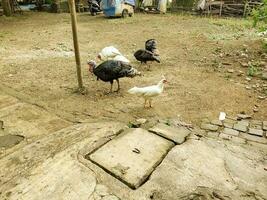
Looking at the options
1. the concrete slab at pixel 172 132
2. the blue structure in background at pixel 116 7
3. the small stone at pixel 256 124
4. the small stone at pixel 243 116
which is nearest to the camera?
the concrete slab at pixel 172 132

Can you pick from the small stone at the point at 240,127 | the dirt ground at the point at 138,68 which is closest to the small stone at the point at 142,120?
the dirt ground at the point at 138,68

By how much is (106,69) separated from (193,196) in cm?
334

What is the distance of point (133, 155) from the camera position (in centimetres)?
377

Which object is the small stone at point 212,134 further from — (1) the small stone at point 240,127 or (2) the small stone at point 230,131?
(1) the small stone at point 240,127

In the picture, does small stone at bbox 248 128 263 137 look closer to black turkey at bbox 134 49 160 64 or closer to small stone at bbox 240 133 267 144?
small stone at bbox 240 133 267 144

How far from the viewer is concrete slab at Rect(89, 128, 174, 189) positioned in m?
3.42

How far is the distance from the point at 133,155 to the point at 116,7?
40.3 feet

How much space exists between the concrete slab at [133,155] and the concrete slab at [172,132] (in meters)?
0.11

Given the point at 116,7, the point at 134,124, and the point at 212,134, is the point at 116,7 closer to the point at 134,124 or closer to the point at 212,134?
the point at 134,124

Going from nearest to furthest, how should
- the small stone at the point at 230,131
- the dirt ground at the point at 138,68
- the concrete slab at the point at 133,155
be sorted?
the concrete slab at the point at 133,155
the small stone at the point at 230,131
the dirt ground at the point at 138,68

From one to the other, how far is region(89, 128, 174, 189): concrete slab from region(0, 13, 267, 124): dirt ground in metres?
0.87

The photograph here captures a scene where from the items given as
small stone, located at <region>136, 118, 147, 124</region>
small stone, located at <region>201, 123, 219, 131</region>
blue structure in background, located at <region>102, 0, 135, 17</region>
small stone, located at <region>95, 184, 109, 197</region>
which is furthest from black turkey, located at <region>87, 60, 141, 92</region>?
blue structure in background, located at <region>102, 0, 135, 17</region>

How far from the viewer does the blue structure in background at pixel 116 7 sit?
48.1 feet

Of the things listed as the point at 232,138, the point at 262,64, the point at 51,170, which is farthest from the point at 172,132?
the point at 262,64
